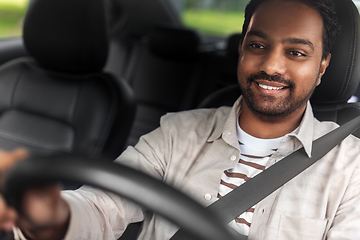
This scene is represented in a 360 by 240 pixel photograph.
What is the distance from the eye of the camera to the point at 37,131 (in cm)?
175

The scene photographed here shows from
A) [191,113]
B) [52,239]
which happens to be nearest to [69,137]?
[191,113]

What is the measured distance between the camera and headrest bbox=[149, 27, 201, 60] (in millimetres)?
2842

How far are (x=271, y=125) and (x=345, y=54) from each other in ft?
1.04

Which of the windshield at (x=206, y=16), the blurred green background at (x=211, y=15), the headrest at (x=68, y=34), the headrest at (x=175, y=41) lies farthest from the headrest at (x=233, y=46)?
the headrest at (x=68, y=34)

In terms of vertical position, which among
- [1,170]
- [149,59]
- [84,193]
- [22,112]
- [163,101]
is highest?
[1,170]

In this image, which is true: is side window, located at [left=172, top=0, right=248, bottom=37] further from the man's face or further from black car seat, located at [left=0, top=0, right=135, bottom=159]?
the man's face

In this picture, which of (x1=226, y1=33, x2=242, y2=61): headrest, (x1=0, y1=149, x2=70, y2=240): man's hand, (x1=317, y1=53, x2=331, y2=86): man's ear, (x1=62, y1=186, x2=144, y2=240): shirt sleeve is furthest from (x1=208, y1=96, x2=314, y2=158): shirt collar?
(x1=226, y1=33, x2=242, y2=61): headrest

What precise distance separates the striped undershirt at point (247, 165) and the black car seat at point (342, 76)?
230 mm

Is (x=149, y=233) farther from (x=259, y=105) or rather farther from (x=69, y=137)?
(x=69, y=137)

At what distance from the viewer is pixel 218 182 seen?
123 centimetres

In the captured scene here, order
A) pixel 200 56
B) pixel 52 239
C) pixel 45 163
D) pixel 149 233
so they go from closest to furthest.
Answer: pixel 45 163
pixel 52 239
pixel 149 233
pixel 200 56

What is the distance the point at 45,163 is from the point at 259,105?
77cm

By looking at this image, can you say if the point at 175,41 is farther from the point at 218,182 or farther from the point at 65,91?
the point at 218,182

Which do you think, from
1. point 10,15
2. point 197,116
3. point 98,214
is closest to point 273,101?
point 197,116
